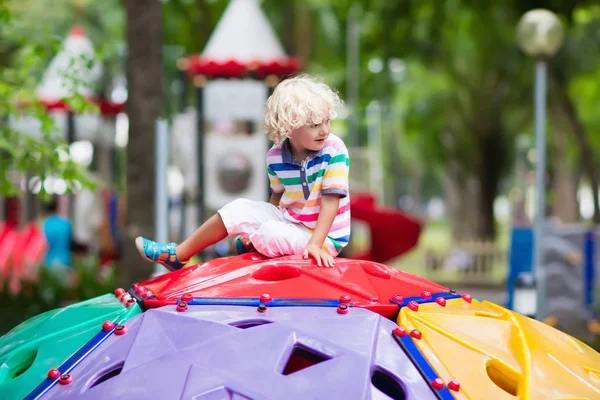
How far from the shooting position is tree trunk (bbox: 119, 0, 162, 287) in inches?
327

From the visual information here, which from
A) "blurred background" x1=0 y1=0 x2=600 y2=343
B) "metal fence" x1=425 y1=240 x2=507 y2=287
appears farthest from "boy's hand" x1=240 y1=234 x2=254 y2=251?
"metal fence" x1=425 y1=240 x2=507 y2=287

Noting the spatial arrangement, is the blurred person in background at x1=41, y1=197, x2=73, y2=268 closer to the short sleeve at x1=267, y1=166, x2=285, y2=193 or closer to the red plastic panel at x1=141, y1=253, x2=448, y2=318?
the short sleeve at x1=267, y1=166, x2=285, y2=193

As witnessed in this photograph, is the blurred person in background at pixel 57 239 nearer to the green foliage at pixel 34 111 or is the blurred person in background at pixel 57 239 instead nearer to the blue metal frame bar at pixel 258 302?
the green foliage at pixel 34 111

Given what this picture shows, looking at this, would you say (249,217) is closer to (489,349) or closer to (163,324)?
(163,324)

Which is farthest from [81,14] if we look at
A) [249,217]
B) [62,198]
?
[249,217]

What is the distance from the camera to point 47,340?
313cm

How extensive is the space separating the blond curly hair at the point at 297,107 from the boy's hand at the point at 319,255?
444mm

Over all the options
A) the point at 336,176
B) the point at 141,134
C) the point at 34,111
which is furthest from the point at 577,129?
the point at 336,176

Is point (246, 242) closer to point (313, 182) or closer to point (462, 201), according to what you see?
point (313, 182)

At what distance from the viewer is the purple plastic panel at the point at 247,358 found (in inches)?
103

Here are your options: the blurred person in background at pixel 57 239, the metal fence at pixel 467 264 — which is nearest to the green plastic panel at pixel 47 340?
the blurred person in background at pixel 57 239

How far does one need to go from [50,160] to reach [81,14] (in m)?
17.9

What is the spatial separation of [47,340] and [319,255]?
998mm

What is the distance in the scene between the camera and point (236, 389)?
8.48ft
